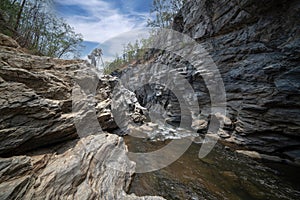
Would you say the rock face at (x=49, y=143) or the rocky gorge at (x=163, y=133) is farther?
the rocky gorge at (x=163, y=133)

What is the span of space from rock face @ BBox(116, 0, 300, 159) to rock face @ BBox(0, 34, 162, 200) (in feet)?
26.7

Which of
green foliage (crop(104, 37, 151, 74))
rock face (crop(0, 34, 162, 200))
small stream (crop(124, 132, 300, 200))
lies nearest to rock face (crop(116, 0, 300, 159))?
small stream (crop(124, 132, 300, 200))

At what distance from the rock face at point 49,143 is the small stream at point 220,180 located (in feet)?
3.91

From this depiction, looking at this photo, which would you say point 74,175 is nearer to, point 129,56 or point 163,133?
point 163,133

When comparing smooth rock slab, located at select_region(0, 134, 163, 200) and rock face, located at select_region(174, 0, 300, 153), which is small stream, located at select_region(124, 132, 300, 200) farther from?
rock face, located at select_region(174, 0, 300, 153)

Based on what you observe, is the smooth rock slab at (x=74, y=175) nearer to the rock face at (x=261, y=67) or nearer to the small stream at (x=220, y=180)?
the small stream at (x=220, y=180)

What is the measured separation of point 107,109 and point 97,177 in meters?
5.18

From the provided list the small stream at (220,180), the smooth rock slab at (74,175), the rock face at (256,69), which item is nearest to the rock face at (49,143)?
the smooth rock slab at (74,175)

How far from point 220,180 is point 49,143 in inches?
265

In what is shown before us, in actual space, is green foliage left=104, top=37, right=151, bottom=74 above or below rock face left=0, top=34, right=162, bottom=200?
above

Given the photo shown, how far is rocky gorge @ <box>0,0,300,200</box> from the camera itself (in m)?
3.74

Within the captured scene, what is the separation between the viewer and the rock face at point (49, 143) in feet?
10.3

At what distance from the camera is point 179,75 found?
650 inches

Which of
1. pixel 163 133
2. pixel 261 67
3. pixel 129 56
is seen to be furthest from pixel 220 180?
pixel 129 56
